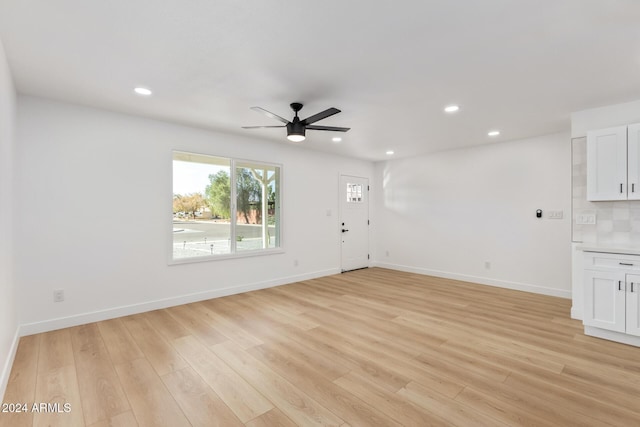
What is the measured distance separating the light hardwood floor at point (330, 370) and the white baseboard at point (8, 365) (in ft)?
0.18

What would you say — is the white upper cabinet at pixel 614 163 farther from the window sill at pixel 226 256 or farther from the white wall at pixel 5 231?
the white wall at pixel 5 231

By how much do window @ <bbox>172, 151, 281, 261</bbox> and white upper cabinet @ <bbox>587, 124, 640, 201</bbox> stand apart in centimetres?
439

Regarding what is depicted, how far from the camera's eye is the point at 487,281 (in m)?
5.45

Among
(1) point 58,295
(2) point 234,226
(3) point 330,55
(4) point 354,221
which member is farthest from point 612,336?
(1) point 58,295

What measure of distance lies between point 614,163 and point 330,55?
339 centimetres

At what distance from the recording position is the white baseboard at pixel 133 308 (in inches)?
130

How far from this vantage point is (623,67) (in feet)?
8.63

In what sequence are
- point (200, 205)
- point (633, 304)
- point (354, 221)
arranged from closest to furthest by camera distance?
point (633, 304)
point (200, 205)
point (354, 221)

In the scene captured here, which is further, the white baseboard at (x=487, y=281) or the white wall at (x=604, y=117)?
the white baseboard at (x=487, y=281)

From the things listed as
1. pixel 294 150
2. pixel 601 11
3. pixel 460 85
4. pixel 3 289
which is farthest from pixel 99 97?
pixel 601 11

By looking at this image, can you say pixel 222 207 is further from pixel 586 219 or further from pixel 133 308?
pixel 586 219

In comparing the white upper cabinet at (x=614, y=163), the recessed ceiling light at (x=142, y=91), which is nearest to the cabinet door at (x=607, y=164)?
the white upper cabinet at (x=614, y=163)

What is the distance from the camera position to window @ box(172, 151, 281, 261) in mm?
4409

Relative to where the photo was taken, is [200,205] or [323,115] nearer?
[323,115]
